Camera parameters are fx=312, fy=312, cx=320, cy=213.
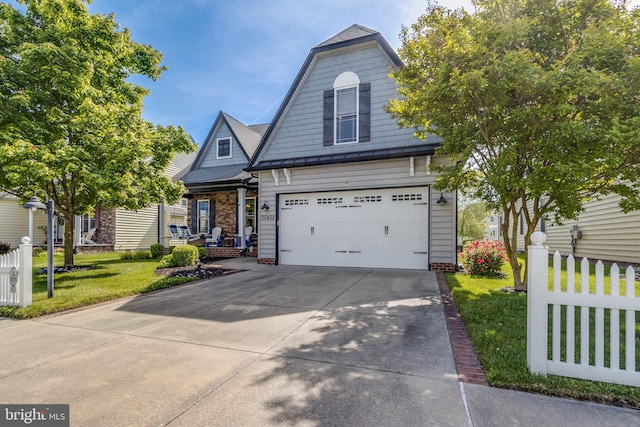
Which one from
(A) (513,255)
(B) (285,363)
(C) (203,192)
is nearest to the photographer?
(B) (285,363)

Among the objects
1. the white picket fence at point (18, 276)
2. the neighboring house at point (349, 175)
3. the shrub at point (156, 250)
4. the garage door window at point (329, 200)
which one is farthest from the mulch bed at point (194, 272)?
the shrub at point (156, 250)

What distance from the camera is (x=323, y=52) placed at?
1073 cm

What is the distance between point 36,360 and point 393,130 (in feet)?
30.4

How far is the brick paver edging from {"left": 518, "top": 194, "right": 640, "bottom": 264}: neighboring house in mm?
Result: 4988

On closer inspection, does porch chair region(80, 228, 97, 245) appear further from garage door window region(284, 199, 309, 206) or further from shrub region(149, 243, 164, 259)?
garage door window region(284, 199, 309, 206)

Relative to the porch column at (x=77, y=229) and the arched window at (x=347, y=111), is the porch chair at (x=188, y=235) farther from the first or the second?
the arched window at (x=347, y=111)

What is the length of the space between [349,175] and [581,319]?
309 inches

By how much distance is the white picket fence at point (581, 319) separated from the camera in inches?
103

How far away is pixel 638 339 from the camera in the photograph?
359cm

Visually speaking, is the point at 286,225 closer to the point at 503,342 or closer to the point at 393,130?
the point at 393,130

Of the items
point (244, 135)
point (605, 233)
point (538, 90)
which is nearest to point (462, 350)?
point (538, 90)

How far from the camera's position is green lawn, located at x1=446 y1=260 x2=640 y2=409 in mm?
2580

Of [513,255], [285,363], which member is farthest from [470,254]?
[285,363]

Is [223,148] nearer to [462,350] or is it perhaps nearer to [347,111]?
[347,111]
